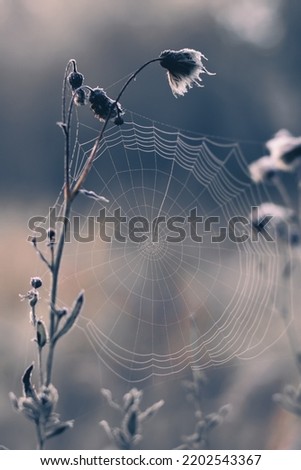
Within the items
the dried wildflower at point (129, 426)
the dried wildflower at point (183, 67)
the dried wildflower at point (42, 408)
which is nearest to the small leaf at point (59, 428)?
the dried wildflower at point (42, 408)

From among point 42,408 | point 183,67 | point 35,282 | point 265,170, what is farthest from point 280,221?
point 42,408

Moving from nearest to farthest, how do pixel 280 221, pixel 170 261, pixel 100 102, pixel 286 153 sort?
pixel 286 153 < pixel 280 221 < pixel 100 102 < pixel 170 261

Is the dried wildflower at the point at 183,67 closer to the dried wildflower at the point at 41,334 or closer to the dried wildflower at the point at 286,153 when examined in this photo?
the dried wildflower at the point at 286,153

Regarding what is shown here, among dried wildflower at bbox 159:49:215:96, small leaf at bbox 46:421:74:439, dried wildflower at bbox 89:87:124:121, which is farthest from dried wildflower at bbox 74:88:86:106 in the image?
small leaf at bbox 46:421:74:439

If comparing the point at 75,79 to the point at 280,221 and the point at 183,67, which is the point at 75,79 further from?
the point at 280,221

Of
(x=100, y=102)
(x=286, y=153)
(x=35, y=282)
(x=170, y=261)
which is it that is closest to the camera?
(x=286, y=153)
